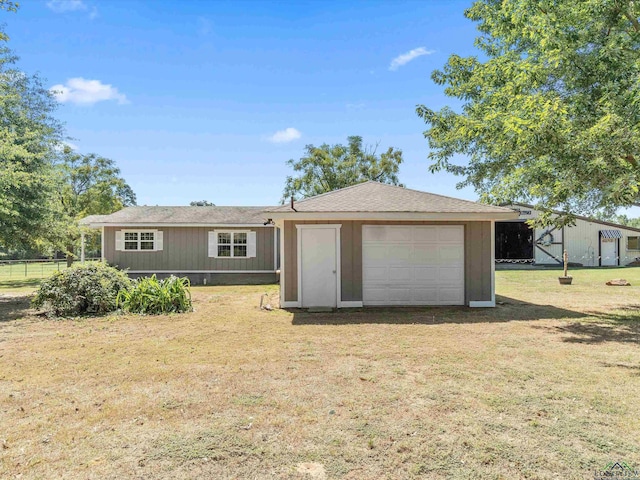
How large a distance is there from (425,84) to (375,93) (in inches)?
131

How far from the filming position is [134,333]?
735 cm

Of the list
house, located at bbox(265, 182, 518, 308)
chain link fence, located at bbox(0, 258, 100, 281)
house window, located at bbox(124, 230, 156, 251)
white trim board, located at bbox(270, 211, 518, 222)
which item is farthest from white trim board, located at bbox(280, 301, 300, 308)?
chain link fence, located at bbox(0, 258, 100, 281)

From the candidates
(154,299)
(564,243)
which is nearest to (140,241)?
(154,299)

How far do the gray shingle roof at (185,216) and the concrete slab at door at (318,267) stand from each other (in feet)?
22.6

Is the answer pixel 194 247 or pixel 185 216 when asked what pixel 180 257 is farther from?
pixel 185 216

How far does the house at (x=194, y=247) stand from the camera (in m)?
17.0

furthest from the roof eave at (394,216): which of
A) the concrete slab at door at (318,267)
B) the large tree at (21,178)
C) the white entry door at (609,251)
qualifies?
the white entry door at (609,251)

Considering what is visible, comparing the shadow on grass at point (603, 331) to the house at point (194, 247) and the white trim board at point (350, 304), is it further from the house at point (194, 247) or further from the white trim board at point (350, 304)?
the house at point (194, 247)

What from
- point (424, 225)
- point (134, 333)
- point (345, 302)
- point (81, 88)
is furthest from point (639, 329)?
point (81, 88)

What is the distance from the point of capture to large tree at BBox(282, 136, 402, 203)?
2939cm

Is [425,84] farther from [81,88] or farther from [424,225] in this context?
[81,88]

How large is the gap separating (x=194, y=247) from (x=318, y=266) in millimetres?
9066

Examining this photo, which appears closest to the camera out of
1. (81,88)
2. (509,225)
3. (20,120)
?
(20,120)

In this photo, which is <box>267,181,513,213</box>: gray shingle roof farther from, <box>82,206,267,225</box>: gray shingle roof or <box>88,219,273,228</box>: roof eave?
<box>88,219,273,228</box>: roof eave
